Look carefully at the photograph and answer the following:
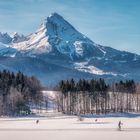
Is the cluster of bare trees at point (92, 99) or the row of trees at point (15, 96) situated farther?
the cluster of bare trees at point (92, 99)

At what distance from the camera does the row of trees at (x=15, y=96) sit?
170250mm

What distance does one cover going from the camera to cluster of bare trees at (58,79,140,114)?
185 metres

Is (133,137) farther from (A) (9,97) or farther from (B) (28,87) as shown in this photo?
(B) (28,87)

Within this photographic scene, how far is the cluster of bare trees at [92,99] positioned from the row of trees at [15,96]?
12.3 metres

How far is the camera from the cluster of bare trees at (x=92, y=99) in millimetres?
185250

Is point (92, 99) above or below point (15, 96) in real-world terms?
below

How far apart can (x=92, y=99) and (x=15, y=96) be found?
102ft

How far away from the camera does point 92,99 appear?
188 meters

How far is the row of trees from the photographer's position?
559ft

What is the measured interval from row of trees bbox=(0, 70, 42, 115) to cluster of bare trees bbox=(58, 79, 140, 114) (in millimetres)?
12281

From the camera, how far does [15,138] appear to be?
79688mm

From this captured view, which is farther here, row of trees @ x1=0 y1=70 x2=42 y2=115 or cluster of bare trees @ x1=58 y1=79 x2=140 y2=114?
cluster of bare trees @ x1=58 y1=79 x2=140 y2=114

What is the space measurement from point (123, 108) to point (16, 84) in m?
40.0

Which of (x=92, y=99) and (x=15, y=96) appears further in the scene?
(x=92, y=99)
